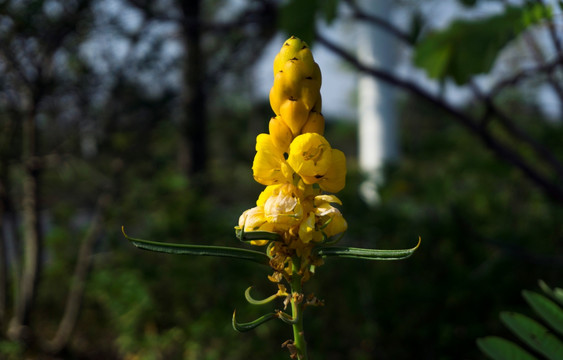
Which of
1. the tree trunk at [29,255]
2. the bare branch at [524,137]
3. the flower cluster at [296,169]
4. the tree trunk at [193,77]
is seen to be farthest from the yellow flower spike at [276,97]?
the tree trunk at [193,77]

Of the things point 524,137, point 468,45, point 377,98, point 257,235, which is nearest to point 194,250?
point 257,235

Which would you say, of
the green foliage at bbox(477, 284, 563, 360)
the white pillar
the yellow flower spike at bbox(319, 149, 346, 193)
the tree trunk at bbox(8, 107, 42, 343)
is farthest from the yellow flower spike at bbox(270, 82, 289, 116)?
the white pillar

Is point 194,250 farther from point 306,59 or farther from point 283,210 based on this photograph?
point 306,59

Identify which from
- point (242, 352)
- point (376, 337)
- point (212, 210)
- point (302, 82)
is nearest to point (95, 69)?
point (212, 210)

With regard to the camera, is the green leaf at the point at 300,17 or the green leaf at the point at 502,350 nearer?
the green leaf at the point at 502,350

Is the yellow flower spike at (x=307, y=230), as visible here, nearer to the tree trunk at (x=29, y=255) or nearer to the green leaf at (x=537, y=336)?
the green leaf at (x=537, y=336)

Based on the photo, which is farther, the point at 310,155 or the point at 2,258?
the point at 2,258
